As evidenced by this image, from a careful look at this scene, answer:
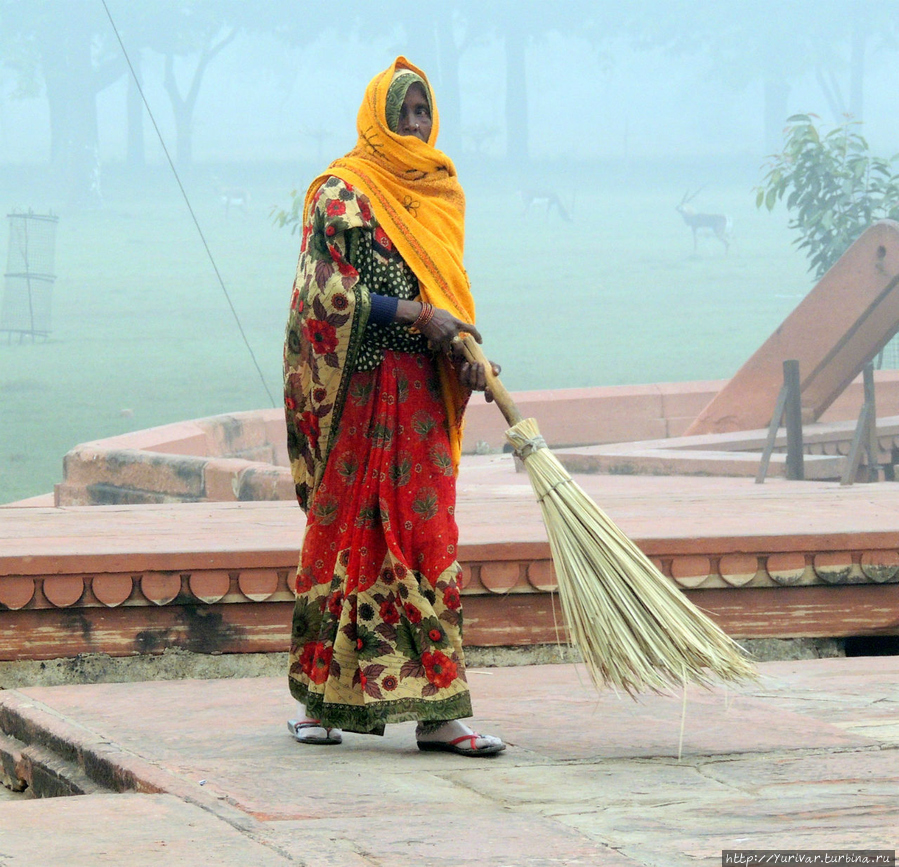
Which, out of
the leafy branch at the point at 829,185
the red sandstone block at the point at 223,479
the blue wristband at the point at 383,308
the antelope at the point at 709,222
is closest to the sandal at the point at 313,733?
the blue wristband at the point at 383,308

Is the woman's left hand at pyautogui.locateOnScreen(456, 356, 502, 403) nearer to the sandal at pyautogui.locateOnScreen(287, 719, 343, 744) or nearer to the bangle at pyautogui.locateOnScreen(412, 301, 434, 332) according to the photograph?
the bangle at pyautogui.locateOnScreen(412, 301, 434, 332)

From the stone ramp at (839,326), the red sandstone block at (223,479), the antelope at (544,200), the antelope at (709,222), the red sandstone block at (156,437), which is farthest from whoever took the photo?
the antelope at (544,200)

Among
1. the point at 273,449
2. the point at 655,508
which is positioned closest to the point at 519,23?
the point at 273,449

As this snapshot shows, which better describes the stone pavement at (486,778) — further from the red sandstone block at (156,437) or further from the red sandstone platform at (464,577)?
the red sandstone block at (156,437)

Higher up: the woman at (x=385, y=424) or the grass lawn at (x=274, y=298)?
the grass lawn at (x=274, y=298)

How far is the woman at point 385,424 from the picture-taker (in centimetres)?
311

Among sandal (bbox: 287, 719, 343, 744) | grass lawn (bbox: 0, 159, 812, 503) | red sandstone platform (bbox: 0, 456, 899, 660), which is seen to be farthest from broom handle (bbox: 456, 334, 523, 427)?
grass lawn (bbox: 0, 159, 812, 503)

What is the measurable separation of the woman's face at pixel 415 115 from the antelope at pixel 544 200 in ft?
90.4

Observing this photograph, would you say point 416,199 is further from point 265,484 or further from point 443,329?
point 265,484

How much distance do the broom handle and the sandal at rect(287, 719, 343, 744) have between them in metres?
0.77

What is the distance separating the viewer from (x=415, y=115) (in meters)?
3.19

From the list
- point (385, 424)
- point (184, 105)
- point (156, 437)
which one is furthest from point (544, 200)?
point (385, 424)

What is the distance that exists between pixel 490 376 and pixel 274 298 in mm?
22565

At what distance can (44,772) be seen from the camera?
10.4 feet
